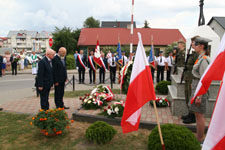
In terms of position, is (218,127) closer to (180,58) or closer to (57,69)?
(57,69)

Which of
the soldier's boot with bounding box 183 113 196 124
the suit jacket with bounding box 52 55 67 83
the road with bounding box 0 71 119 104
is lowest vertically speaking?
the road with bounding box 0 71 119 104

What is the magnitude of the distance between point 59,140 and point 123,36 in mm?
32370

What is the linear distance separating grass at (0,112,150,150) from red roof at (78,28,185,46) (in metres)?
29.1

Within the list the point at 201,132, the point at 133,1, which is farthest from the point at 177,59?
the point at 201,132

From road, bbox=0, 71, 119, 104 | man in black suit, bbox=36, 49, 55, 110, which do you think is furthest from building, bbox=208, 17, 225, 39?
man in black suit, bbox=36, 49, 55, 110

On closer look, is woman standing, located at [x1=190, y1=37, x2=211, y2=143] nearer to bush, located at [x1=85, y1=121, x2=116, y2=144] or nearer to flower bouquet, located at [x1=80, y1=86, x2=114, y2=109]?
bush, located at [x1=85, y1=121, x2=116, y2=144]

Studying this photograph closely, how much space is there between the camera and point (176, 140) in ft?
10.6

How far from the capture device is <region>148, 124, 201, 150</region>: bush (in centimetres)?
320

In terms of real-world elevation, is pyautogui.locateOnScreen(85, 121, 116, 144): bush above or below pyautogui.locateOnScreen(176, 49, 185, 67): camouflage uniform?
below

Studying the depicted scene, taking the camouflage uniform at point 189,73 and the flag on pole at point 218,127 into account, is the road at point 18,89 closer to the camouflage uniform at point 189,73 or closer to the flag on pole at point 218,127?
the camouflage uniform at point 189,73

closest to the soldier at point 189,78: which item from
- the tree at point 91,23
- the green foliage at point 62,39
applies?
the green foliage at point 62,39

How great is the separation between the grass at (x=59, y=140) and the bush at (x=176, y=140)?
600 mm

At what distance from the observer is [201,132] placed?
375 cm

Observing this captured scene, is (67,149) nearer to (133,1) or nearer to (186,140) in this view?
(186,140)
